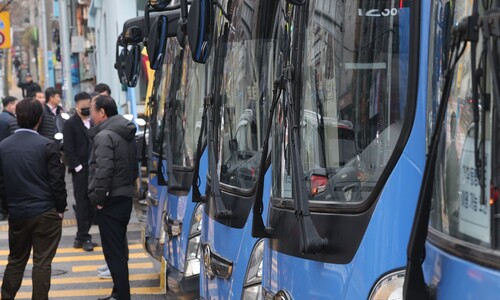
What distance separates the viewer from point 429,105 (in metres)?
3.29

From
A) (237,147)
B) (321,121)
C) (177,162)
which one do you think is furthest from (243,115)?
(177,162)

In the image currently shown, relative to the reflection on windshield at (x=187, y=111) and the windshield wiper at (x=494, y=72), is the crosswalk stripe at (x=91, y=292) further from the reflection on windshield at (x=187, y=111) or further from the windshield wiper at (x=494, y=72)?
the windshield wiper at (x=494, y=72)

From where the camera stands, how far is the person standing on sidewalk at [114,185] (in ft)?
27.3

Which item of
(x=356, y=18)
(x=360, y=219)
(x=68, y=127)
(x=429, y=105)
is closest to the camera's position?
(x=429, y=105)

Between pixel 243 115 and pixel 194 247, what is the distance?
179 cm

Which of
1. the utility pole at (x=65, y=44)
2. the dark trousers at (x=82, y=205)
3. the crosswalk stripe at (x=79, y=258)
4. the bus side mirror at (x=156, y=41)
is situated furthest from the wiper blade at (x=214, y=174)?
the utility pole at (x=65, y=44)

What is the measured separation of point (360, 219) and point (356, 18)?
82cm

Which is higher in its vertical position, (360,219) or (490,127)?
(490,127)

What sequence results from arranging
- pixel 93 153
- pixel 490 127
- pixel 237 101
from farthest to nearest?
pixel 93 153 < pixel 237 101 < pixel 490 127

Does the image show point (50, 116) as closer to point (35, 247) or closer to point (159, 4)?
point (35, 247)

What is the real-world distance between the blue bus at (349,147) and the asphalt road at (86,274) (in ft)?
19.0

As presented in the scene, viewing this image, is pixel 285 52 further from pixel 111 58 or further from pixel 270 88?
pixel 111 58

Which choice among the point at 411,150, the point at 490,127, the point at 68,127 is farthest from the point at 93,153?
the point at 490,127

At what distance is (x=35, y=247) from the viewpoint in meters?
8.16
